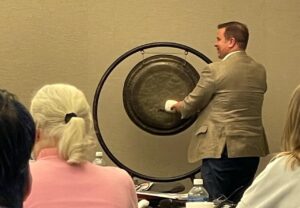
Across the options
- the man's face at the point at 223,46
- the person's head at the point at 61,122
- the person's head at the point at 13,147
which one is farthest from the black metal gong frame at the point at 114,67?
the person's head at the point at 13,147

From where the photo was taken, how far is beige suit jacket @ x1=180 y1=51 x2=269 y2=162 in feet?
12.6

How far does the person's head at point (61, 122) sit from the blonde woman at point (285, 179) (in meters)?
0.52

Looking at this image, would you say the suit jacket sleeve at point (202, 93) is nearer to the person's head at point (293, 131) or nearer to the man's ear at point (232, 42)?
the man's ear at point (232, 42)

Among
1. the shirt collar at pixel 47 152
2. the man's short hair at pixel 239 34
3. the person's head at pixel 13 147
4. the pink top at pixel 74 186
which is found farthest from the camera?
the man's short hair at pixel 239 34

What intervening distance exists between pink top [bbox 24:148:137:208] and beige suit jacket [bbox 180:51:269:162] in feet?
6.33

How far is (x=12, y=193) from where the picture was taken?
3.49ft

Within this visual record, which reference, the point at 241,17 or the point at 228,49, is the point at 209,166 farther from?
the point at 241,17

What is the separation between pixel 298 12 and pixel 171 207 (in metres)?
2.37

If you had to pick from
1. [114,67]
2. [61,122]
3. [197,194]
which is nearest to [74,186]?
[61,122]

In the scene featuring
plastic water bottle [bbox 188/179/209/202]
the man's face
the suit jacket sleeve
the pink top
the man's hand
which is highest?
the man's face

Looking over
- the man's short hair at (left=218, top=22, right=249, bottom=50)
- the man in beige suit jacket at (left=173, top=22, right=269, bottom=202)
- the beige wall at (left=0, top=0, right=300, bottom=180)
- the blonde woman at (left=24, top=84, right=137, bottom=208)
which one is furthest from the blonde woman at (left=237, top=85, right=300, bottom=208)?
the beige wall at (left=0, top=0, right=300, bottom=180)

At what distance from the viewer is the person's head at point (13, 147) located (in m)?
1.05

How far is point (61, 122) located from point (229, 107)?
79.7 inches

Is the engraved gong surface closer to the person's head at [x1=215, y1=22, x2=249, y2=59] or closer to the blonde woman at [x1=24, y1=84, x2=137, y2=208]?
the person's head at [x1=215, y1=22, x2=249, y2=59]
